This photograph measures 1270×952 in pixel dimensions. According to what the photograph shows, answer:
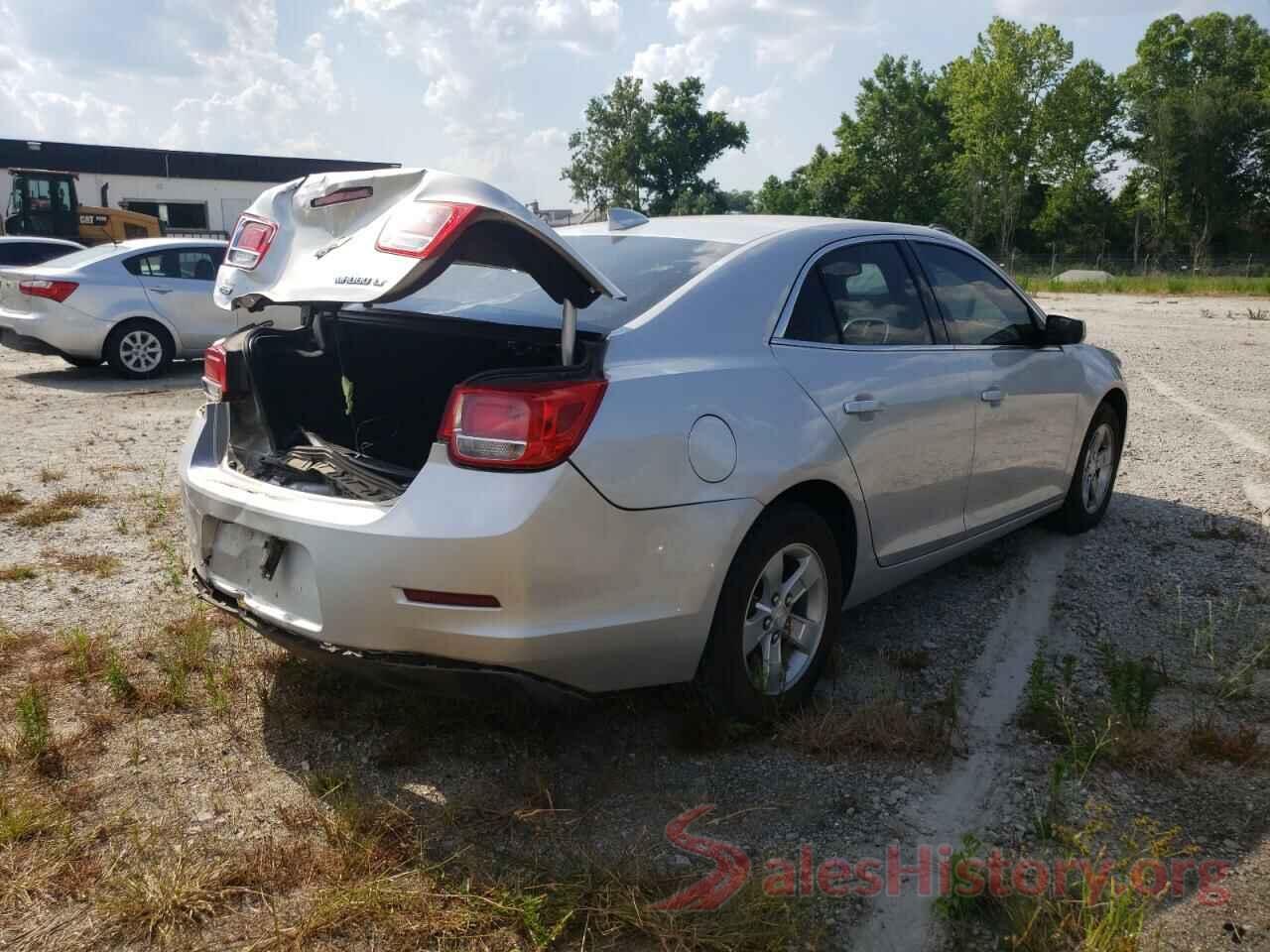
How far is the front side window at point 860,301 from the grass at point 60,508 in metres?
4.53

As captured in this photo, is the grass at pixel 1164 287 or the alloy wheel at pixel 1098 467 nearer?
the alloy wheel at pixel 1098 467

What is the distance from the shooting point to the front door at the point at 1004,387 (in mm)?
4586

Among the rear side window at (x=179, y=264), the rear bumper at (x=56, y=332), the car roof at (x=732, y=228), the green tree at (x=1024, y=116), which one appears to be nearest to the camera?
the car roof at (x=732, y=228)

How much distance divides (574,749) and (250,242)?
1.92 m

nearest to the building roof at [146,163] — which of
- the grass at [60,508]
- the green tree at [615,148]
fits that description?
the green tree at [615,148]

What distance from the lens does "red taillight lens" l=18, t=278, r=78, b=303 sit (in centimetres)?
1124

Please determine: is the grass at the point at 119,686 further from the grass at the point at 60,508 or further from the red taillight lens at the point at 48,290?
the red taillight lens at the point at 48,290

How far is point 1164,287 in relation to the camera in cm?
3497

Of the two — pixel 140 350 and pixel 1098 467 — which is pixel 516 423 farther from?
pixel 140 350

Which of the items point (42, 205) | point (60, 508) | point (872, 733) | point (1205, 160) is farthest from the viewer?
point (1205, 160)

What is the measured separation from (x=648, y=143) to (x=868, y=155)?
14362 mm

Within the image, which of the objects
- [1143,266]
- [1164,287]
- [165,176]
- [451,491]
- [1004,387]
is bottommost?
[451,491]

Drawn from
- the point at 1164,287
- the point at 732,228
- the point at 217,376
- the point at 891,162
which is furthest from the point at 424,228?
the point at 891,162

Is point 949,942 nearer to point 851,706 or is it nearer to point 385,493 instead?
point 851,706
